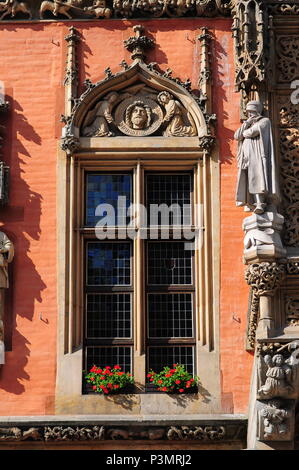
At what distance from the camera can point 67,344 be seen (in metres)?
14.0

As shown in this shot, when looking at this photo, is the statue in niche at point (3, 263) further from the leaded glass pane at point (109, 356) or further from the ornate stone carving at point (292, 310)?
the ornate stone carving at point (292, 310)

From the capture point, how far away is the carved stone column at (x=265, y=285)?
13.2 metres

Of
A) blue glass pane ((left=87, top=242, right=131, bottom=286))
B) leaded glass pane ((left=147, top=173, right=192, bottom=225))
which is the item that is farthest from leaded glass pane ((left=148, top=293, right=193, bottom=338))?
leaded glass pane ((left=147, top=173, right=192, bottom=225))

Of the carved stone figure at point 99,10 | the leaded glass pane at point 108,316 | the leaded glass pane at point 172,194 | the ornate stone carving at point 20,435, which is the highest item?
the carved stone figure at point 99,10

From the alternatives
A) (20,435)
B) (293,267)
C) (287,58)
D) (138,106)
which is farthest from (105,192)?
(20,435)

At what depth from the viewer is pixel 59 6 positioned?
50.1ft

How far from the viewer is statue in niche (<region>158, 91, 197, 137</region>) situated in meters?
14.8

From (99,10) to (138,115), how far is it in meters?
1.56

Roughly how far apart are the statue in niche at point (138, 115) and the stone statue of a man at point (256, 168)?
59.7 inches

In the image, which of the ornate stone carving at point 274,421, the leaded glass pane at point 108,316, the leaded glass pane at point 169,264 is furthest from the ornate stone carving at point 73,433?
the leaded glass pane at point 169,264

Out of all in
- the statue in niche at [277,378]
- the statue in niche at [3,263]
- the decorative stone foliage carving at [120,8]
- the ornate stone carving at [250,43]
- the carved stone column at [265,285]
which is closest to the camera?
the statue in niche at [277,378]

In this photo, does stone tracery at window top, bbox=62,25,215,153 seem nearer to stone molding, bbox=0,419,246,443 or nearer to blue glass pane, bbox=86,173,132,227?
blue glass pane, bbox=86,173,132,227

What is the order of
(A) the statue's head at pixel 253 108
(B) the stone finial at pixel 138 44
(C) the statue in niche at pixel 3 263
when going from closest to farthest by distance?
(A) the statue's head at pixel 253 108 < (C) the statue in niche at pixel 3 263 < (B) the stone finial at pixel 138 44

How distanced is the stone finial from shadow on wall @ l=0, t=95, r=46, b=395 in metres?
1.63
